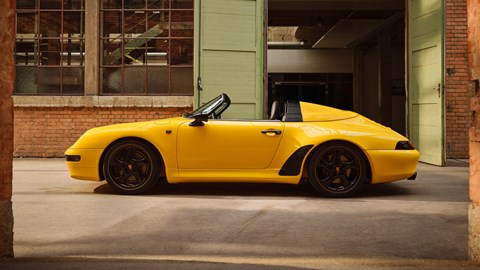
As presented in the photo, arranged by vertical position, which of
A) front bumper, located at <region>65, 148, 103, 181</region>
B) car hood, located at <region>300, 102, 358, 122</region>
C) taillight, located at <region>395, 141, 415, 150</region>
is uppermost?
car hood, located at <region>300, 102, 358, 122</region>

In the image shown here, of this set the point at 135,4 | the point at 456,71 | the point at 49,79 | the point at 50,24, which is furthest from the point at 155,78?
the point at 456,71

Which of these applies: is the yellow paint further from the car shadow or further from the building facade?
the building facade

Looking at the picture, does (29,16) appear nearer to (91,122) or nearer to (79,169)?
(91,122)

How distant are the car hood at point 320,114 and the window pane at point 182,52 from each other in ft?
17.3

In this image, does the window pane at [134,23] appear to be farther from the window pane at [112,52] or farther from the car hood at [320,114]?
the car hood at [320,114]

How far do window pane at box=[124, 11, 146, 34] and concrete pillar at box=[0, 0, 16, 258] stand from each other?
7849mm

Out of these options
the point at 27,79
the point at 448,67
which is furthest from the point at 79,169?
the point at 448,67

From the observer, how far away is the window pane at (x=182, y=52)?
10195mm

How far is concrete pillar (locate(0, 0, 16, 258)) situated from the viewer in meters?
2.56

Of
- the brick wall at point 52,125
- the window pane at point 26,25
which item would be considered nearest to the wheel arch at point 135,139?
the brick wall at point 52,125

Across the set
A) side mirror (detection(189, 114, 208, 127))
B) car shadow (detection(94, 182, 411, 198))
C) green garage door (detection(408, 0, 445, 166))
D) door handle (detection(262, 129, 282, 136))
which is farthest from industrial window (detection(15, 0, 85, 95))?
green garage door (detection(408, 0, 445, 166))

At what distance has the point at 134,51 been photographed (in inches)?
403

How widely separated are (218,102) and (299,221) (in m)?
2.05

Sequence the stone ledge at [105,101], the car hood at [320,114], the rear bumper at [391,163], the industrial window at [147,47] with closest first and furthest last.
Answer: the rear bumper at [391,163] → the car hood at [320,114] → the stone ledge at [105,101] → the industrial window at [147,47]
